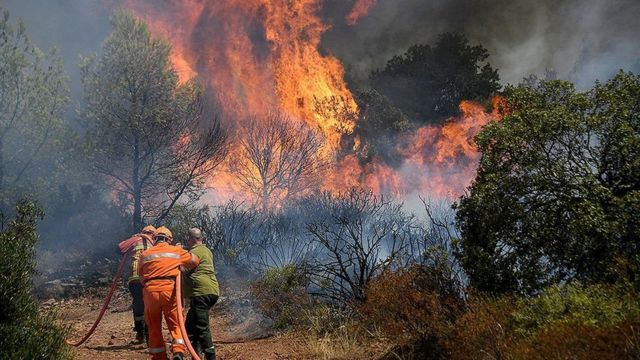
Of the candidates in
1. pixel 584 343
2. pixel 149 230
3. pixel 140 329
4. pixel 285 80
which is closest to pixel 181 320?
pixel 149 230

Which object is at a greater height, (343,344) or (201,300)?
(201,300)

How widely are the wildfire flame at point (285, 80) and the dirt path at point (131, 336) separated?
16773 mm

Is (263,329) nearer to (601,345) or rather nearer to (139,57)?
(601,345)

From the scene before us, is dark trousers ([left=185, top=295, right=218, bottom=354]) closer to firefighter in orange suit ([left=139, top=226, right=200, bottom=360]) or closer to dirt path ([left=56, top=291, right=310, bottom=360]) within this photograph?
firefighter in orange suit ([left=139, top=226, right=200, bottom=360])

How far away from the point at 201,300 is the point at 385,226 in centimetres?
801

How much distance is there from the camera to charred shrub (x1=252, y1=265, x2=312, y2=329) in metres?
11.0

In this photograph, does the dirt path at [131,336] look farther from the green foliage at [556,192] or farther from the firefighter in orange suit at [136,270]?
the green foliage at [556,192]

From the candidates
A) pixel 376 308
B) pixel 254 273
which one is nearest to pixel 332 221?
pixel 254 273

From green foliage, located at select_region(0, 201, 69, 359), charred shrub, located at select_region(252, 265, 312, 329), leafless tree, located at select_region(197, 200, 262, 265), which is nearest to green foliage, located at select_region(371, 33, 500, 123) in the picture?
leafless tree, located at select_region(197, 200, 262, 265)

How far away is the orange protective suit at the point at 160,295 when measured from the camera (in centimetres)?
669

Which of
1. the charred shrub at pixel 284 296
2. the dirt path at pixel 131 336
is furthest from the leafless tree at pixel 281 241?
the charred shrub at pixel 284 296

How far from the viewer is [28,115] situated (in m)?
17.9

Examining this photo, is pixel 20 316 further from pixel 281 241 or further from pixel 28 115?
pixel 281 241

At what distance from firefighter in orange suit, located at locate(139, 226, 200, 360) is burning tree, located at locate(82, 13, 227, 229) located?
42.5 feet
